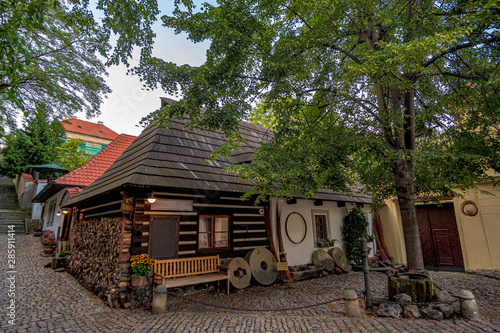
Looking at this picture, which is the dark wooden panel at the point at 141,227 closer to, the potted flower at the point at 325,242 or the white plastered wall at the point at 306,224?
the white plastered wall at the point at 306,224

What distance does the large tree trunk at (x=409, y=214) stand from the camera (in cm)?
Answer: 591

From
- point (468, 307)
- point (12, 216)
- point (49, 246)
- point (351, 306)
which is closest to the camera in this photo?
point (468, 307)

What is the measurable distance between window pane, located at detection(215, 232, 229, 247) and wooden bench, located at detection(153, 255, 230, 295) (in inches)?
24.3

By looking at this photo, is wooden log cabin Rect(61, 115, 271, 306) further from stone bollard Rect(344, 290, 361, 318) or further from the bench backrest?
stone bollard Rect(344, 290, 361, 318)

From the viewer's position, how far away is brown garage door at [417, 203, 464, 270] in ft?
36.3

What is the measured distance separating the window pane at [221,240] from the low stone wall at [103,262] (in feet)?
8.56

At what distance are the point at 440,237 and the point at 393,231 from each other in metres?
1.93

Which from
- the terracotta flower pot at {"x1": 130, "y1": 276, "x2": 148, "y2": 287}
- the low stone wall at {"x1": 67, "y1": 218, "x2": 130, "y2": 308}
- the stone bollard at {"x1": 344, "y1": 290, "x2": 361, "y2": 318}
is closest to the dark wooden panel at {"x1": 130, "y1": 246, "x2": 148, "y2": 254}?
the low stone wall at {"x1": 67, "y1": 218, "x2": 130, "y2": 308}

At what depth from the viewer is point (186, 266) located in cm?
667

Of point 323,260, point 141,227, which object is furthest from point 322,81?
point 323,260

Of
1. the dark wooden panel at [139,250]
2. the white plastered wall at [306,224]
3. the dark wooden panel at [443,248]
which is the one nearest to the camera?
the dark wooden panel at [139,250]

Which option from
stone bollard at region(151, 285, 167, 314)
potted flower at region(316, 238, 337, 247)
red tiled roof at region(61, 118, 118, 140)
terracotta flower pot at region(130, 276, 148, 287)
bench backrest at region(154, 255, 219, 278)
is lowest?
stone bollard at region(151, 285, 167, 314)

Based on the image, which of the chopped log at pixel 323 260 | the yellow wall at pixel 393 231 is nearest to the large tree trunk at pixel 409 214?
the chopped log at pixel 323 260

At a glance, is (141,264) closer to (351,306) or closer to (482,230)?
(351,306)
